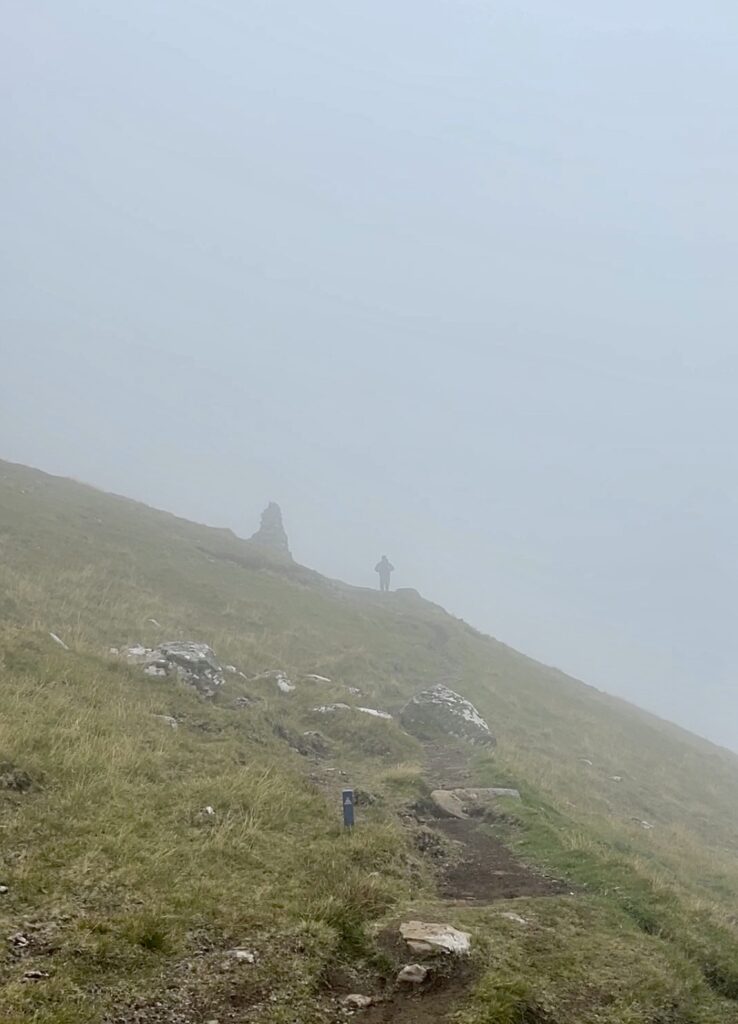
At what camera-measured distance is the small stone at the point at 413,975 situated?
8305mm

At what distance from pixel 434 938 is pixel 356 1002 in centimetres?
155

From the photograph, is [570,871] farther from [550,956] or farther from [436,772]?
[436,772]

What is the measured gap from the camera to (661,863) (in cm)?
1916

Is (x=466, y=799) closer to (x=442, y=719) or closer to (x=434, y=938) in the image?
(x=434, y=938)

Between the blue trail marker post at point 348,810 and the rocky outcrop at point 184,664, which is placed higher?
the blue trail marker post at point 348,810

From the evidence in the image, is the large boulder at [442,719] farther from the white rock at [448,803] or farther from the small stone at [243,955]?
the small stone at [243,955]

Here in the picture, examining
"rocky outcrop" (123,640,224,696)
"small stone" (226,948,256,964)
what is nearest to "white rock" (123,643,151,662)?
"rocky outcrop" (123,640,224,696)

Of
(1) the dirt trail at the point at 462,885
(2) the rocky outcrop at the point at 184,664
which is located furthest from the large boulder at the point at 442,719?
(2) the rocky outcrop at the point at 184,664

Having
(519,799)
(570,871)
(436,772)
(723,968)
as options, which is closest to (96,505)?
(436,772)

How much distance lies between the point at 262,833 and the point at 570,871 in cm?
625

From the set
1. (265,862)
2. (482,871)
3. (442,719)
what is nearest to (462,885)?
(482,871)

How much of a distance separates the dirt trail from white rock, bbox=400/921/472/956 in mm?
285

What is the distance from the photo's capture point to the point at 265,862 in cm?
1120

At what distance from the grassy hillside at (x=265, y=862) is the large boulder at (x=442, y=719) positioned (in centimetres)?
141
